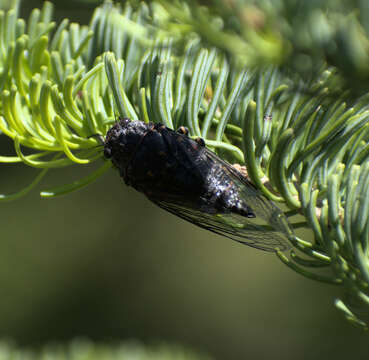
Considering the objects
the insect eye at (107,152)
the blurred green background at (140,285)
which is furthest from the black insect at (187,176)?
the blurred green background at (140,285)

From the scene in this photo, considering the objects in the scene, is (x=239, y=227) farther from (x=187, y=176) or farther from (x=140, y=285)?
(x=140, y=285)

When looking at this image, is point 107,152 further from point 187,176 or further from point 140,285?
point 140,285

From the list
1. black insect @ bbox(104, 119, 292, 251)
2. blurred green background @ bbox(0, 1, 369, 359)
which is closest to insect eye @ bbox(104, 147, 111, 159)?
black insect @ bbox(104, 119, 292, 251)

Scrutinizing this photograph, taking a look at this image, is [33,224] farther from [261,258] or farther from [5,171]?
[261,258]

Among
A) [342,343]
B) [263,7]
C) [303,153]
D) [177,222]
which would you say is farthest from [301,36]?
[177,222]

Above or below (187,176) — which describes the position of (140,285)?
below

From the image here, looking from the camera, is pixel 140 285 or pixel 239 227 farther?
pixel 140 285

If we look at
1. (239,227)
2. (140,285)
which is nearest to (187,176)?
(239,227)
